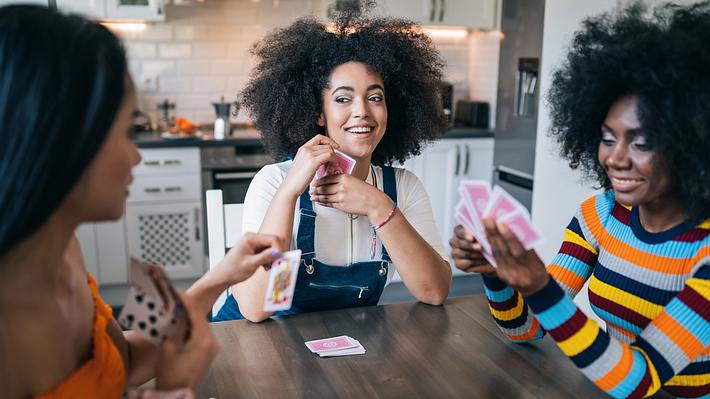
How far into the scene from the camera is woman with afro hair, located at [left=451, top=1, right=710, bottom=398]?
1093 millimetres

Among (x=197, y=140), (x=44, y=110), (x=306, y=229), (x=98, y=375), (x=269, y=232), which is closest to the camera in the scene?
(x=44, y=110)

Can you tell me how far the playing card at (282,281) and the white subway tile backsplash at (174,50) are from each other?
339 cm

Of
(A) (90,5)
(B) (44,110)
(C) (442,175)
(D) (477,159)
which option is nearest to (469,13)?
(D) (477,159)

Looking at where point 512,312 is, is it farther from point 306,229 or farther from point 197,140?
point 197,140

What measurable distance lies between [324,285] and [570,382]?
699 millimetres

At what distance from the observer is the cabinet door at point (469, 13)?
14.0 ft

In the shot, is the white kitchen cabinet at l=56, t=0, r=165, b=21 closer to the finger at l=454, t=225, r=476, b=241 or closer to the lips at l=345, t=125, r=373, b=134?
the lips at l=345, t=125, r=373, b=134

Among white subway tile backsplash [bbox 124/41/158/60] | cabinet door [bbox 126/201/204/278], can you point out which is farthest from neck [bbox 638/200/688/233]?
white subway tile backsplash [bbox 124/41/158/60]

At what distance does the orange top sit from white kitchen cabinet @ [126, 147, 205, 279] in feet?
8.71

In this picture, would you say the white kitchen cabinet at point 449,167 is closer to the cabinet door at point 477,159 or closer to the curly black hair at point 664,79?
the cabinet door at point 477,159

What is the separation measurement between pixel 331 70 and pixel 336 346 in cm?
87

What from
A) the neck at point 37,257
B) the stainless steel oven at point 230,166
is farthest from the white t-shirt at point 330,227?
the stainless steel oven at point 230,166

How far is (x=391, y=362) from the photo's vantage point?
1.31m

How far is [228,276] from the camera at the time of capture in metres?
1.25
